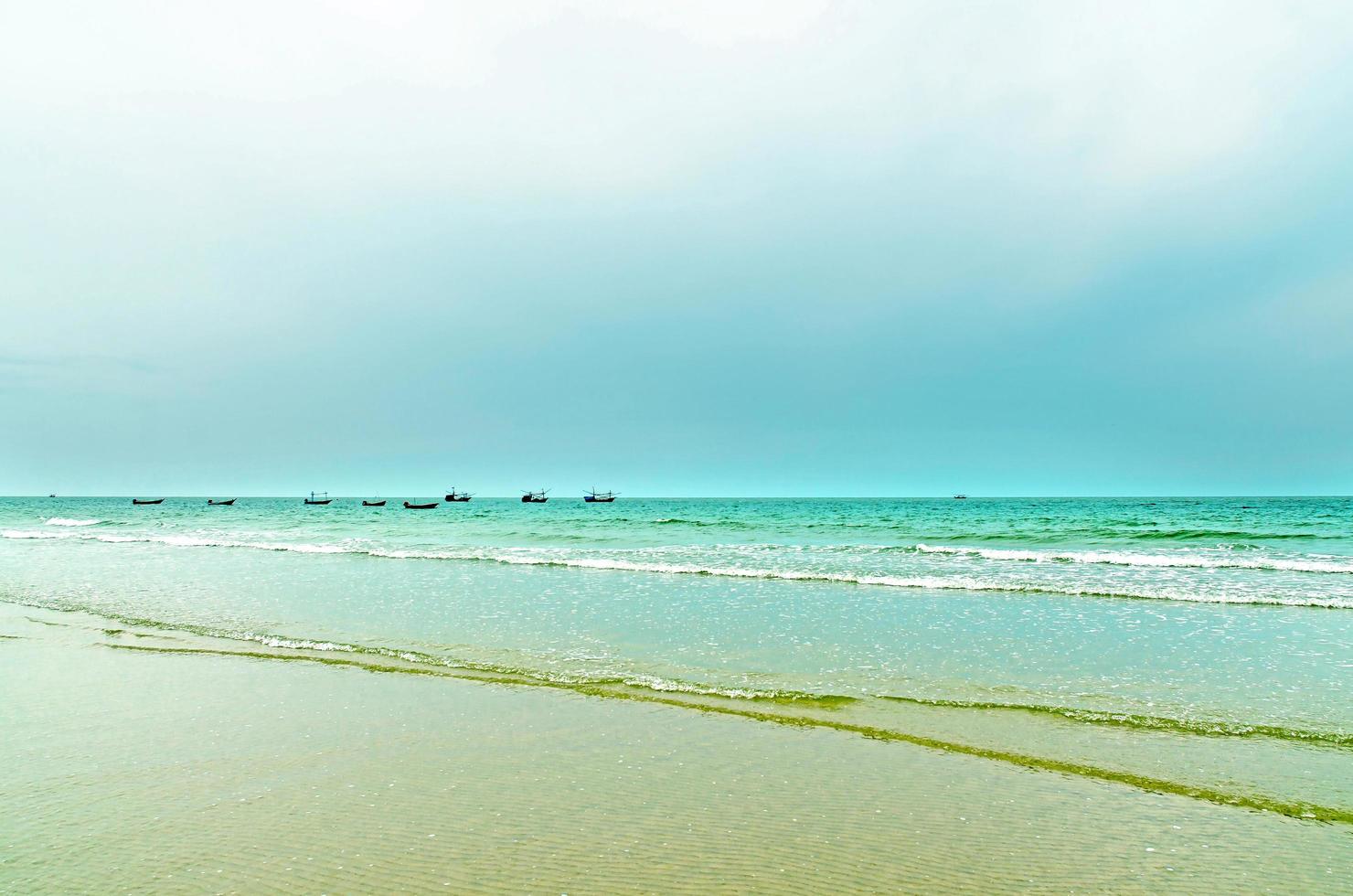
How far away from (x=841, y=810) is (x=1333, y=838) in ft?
12.9

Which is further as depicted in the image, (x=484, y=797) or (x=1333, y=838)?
(x=484, y=797)

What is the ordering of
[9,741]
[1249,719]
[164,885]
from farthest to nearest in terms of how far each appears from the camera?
[1249,719] < [9,741] < [164,885]

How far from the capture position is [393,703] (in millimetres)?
9117

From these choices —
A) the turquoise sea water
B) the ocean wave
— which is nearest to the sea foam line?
the turquoise sea water

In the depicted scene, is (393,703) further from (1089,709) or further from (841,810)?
(1089,709)

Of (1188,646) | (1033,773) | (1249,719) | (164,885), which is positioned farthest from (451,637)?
(1188,646)

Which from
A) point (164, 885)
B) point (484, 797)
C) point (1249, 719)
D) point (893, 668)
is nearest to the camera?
point (164, 885)

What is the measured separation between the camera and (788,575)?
942 inches

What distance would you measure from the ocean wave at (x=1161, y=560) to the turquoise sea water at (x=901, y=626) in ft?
0.64

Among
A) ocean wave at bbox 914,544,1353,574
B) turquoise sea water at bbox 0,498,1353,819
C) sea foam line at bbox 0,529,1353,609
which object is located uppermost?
ocean wave at bbox 914,544,1353,574

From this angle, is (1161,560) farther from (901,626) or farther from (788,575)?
(901,626)

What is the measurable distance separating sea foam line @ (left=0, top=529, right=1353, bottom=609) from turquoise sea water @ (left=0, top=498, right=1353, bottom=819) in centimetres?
16

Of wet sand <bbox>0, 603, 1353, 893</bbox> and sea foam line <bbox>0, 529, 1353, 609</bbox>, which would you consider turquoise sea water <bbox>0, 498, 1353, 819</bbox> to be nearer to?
sea foam line <bbox>0, 529, 1353, 609</bbox>

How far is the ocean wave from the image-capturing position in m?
25.8
